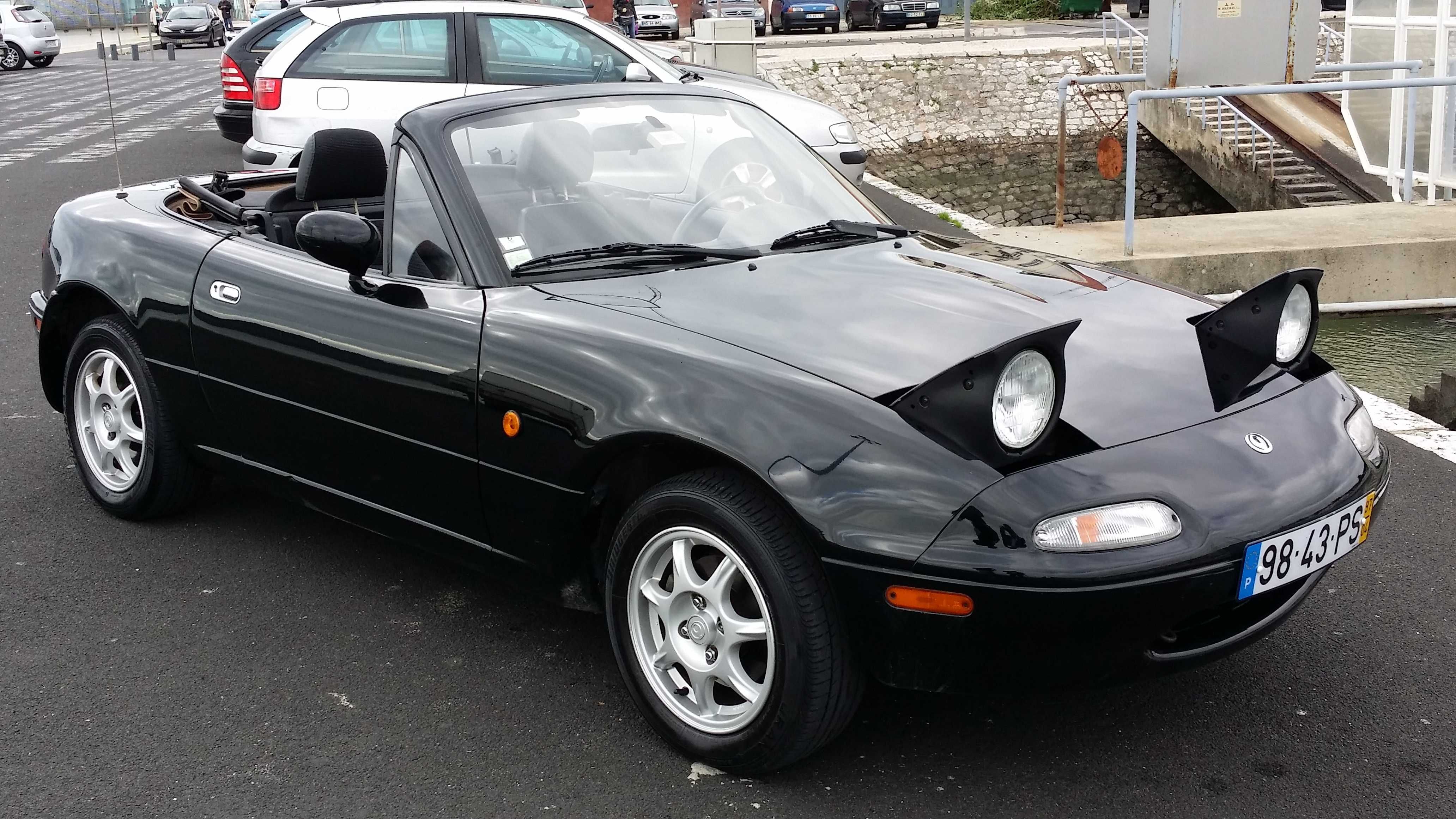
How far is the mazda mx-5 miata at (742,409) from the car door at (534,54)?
590cm

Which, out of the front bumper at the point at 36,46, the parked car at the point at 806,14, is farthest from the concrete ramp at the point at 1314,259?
the front bumper at the point at 36,46

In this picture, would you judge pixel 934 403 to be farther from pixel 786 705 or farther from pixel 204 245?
pixel 204 245

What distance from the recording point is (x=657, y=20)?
3744 cm

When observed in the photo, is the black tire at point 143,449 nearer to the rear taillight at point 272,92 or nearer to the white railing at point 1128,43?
the rear taillight at point 272,92

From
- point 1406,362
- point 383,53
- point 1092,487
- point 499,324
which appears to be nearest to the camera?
point 1092,487

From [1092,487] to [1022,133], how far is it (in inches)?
936

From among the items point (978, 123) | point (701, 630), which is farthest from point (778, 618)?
point (978, 123)

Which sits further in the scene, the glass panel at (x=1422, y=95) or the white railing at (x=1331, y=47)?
the white railing at (x=1331, y=47)

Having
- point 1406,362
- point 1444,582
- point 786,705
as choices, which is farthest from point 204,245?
point 1406,362

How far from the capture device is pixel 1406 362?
6.83 meters

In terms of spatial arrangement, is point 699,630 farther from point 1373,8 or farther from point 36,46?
point 36,46

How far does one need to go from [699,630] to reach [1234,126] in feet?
60.4

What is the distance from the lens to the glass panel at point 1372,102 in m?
12.3

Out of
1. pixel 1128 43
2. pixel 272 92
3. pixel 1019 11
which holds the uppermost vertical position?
pixel 1019 11
